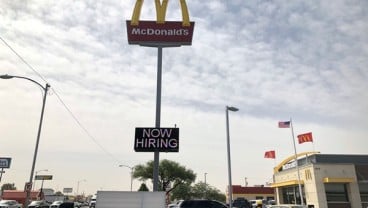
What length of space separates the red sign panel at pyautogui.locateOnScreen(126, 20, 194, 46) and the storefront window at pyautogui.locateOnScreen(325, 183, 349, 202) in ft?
96.1

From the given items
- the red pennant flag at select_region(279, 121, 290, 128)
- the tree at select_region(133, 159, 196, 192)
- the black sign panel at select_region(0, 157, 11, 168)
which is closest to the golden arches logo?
the red pennant flag at select_region(279, 121, 290, 128)

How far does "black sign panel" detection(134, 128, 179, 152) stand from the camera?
→ 21.0 m

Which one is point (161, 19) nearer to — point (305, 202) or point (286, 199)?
point (305, 202)

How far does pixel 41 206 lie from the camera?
157 ft

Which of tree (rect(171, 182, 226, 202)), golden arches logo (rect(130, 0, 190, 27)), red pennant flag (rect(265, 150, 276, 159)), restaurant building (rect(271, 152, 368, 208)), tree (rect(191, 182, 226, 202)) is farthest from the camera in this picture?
tree (rect(191, 182, 226, 202))

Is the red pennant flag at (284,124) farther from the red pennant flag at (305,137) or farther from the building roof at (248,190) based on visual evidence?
the building roof at (248,190)

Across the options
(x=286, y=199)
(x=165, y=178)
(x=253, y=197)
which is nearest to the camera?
(x=286, y=199)

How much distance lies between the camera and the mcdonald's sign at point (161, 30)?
24531 millimetres

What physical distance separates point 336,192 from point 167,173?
35.4 metres

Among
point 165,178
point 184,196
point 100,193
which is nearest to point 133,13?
point 100,193

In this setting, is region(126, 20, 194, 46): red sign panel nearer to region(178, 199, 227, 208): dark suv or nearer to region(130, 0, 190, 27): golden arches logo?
region(130, 0, 190, 27): golden arches logo

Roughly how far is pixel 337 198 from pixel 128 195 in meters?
33.2

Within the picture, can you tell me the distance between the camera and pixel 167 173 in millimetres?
69125

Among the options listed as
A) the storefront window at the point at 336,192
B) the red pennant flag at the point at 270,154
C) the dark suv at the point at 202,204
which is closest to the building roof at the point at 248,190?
the red pennant flag at the point at 270,154
